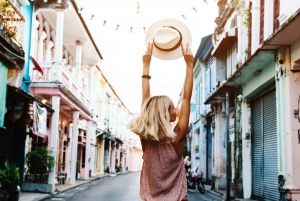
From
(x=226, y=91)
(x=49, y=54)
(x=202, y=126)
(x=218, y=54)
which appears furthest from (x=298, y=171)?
(x=202, y=126)

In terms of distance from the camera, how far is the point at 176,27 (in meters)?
3.05

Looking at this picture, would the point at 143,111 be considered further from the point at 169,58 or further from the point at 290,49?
the point at 290,49

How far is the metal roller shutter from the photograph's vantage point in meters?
12.6

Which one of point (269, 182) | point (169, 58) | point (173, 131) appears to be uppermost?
point (169, 58)

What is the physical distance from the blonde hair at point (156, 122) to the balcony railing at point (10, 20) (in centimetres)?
956

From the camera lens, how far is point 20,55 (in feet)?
42.0

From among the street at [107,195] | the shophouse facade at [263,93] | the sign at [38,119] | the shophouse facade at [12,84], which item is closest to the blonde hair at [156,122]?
the shophouse facade at [263,93]

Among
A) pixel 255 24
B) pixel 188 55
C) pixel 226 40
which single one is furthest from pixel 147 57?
pixel 226 40

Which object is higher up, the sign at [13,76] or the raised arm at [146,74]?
the sign at [13,76]

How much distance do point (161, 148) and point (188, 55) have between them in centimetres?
65

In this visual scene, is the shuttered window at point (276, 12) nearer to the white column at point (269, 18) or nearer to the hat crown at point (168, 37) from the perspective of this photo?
the white column at point (269, 18)

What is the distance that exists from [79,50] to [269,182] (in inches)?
449

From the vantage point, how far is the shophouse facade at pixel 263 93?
10148 mm

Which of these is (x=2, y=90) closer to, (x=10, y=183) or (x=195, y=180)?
(x=10, y=183)
